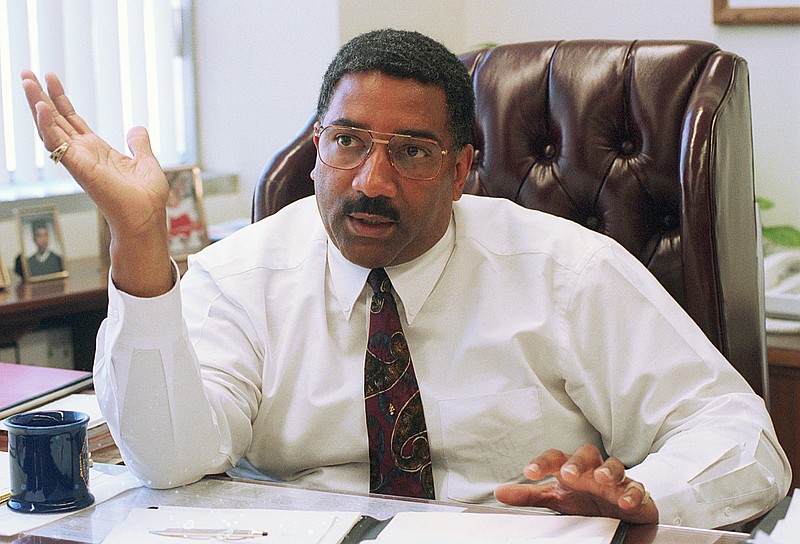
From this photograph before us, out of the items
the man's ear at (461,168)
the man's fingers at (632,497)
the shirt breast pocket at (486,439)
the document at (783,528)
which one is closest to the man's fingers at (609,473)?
the man's fingers at (632,497)

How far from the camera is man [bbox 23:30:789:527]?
1502mm

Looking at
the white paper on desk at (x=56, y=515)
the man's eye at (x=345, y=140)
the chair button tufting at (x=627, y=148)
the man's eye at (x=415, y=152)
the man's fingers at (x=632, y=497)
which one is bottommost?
the white paper on desk at (x=56, y=515)

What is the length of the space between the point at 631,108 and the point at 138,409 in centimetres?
99

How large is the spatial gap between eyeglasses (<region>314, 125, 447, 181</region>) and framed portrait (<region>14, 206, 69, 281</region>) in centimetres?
124

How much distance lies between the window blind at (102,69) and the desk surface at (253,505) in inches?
66.0

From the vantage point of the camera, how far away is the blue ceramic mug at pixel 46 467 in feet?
3.86

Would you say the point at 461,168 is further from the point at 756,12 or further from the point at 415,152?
the point at 756,12

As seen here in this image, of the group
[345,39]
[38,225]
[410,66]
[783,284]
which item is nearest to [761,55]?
[783,284]

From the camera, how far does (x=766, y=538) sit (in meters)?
1.00

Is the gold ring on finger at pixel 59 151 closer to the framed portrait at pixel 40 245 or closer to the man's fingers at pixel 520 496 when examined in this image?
the man's fingers at pixel 520 496

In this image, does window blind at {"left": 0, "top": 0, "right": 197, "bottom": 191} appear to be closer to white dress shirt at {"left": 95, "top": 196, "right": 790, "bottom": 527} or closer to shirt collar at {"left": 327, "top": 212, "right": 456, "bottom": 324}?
white dress shirt at {"left": 95, "top": 196, "right": 790, "bottom": 527}

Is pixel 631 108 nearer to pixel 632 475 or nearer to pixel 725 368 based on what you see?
pixel 725 368

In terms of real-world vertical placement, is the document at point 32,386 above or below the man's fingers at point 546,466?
below

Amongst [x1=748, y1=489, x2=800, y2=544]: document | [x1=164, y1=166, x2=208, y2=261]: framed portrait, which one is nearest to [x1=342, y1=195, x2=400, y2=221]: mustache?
[x1=748, y1=489, x2=800, y2=544]: document
